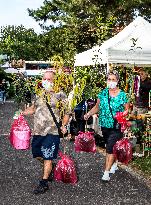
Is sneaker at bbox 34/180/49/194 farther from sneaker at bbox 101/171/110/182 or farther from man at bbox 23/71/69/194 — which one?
sneaker at bbox 101/171/110/182

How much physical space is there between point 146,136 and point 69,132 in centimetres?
402

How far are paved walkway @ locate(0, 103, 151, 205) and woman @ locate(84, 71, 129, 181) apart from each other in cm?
39

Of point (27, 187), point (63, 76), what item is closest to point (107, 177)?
point (27, 187)

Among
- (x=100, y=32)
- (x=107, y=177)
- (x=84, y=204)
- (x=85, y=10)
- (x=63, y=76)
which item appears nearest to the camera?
(x=84, y=204)

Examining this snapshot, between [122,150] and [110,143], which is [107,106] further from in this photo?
[122,150]

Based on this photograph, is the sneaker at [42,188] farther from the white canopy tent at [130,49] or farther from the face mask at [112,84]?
the white canopy tent at [130,49]

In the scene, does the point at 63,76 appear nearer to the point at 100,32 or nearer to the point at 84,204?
the point at 84,204

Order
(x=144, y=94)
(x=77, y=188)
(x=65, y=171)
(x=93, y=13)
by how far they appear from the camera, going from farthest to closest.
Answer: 1. (x=93, y=13)
2. (x=144, y=94)
3. (x=77, y=188)
4. (x=65, y=171)

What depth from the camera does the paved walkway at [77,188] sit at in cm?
673

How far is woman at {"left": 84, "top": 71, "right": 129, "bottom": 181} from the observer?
8.02 m

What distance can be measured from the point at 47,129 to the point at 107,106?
3.80ft

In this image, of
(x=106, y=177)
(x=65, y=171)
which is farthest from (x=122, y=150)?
(x=65, y=171)

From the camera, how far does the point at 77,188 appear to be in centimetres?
753

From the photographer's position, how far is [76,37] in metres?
31.2
